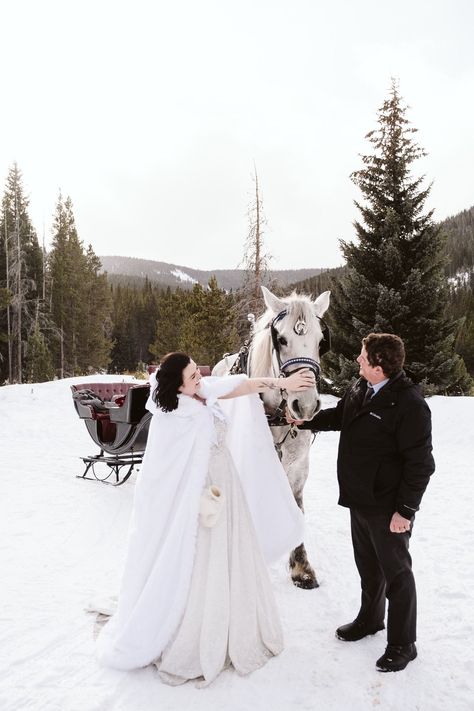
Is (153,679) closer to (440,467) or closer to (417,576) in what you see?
(417,576)

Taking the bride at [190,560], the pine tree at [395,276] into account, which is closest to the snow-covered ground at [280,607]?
the bride at [190,560]

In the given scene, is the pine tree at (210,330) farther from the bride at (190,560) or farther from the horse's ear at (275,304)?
the bride at (190,560)

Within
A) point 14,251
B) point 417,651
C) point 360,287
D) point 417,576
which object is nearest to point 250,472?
point 417,651

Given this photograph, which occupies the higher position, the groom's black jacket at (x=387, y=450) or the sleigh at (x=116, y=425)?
the groom's black jacket at (x=387, y=450)

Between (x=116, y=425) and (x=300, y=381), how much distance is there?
5.02 meters

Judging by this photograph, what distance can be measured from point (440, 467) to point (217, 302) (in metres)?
14.4

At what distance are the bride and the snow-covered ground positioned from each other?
14cm

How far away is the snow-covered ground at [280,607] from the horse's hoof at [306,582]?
Answer: 60 mm

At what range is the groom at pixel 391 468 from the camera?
288cm

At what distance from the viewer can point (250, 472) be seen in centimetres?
369

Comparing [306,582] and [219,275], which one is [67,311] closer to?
[306,582]

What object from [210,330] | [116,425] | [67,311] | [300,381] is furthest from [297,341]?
[67,311]

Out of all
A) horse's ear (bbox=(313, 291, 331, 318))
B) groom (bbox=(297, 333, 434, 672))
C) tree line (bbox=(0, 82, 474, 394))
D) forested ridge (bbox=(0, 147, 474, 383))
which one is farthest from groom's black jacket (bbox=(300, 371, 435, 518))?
forested ridge (bbox=(0, 147, 474, 383))

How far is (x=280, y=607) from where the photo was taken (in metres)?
3.78
